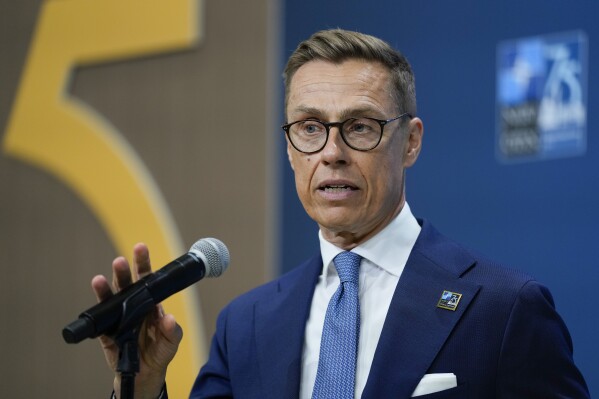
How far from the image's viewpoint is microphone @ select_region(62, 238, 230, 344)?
148 centimetres

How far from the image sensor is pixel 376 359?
1.88 metres

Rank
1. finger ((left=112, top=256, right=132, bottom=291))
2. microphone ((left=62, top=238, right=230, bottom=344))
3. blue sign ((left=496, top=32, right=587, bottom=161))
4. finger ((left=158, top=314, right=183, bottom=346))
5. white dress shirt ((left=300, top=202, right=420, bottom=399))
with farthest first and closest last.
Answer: blue sign ((left=496, top=32, right=587, bottom=161)) → white dress shirt ((left=300, top=202, right=420, bottom=399)) → finger ((left=158, top=314, right=183, bottom=346)) → finger ((left=112, top=256, right=132, bottom=291)) → microphone ((left=62, top=238, right=230, bottom=344))

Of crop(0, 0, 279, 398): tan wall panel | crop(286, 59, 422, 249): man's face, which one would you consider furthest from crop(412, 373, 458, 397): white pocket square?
crop(0, 0, 279, 398): tan wall panel

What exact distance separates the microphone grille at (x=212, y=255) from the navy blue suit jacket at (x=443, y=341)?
37 centimetres

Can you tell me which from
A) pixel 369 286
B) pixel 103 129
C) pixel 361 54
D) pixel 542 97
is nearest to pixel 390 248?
pixel 369 286

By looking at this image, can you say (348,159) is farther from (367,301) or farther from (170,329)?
(170,329)

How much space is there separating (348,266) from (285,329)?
0.19m

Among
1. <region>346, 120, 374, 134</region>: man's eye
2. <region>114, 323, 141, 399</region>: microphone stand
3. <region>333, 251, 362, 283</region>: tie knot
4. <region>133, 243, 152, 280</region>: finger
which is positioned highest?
<region>346, 120, 374, 134</region>: man's eye

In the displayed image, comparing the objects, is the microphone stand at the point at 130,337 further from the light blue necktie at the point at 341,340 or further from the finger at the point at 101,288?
the light blue necktie at the point at 341,340

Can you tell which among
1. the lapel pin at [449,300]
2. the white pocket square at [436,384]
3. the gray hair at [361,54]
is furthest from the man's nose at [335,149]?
the white pocket square at [436,384]

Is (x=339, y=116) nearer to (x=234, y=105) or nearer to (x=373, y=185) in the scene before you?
(x=373, y=185)

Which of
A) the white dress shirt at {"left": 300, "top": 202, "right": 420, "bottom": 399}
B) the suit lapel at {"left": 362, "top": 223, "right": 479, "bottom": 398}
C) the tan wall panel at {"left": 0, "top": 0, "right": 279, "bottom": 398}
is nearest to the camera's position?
the suit lapel at {"left": 362, "top": 223, "right": 479, "bottom": 398}

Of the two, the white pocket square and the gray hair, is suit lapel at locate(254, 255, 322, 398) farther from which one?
the gray hair

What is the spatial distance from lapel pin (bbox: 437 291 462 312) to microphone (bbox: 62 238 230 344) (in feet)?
1.62
